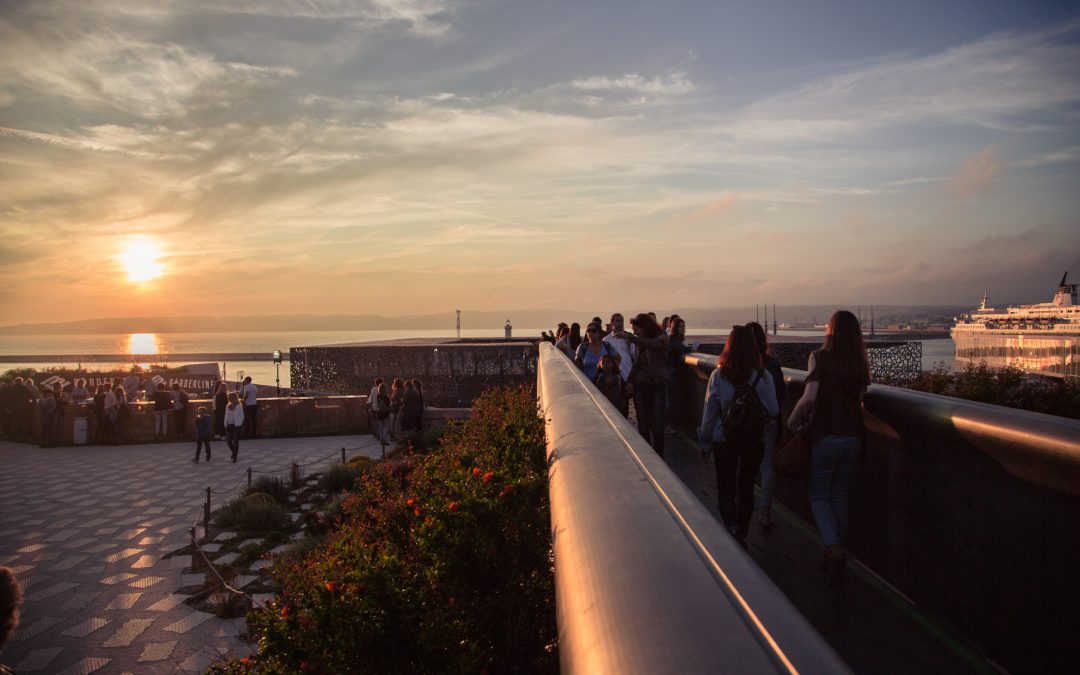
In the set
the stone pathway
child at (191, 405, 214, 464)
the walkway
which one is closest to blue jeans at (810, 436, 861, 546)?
the walkway

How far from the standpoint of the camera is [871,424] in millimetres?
4512

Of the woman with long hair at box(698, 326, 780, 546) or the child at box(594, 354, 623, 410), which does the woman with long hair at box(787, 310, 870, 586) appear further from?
the child at box(594, 354, 623, 410)

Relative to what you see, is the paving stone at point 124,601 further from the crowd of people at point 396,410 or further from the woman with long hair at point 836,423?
the crowd of people at point 396,410

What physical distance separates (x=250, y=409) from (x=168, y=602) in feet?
48.0

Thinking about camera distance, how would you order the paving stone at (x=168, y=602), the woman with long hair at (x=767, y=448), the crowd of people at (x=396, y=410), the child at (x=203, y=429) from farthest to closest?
the crowd of people at (x=396, y=410)
the child at (x=203, y=429)
the paving stone at (x=168, y=602)
the woman with long hair at (x=767, y=448)

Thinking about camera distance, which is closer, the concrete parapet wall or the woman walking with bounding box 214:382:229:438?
the concrete parapet wall

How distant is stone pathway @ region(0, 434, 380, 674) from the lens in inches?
308

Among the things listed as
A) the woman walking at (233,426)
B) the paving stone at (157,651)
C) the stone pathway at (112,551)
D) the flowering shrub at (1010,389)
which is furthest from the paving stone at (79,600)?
the flowering shrub at (1010,389)

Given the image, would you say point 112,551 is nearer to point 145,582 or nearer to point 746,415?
point 145,582

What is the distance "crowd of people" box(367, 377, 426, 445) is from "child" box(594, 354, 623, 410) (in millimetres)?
11886

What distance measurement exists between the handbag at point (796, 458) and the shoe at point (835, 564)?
53 centimetres

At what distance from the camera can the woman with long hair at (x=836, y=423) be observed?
4406mm

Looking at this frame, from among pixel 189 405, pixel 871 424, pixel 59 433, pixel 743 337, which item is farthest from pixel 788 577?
pixel 59 433

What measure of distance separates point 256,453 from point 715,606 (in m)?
21.5
